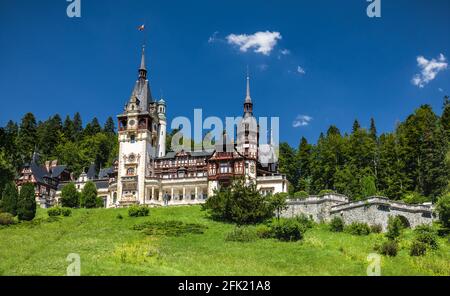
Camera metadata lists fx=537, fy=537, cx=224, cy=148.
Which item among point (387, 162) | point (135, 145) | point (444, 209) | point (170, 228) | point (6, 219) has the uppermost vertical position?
point (135, 145)

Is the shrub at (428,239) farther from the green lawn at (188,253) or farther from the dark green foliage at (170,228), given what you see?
the dark green foliage at (170,228)

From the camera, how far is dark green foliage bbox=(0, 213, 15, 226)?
56.8m

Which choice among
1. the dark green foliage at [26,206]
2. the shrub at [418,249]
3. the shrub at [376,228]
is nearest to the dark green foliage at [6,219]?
the dark green foliage at [26,206]

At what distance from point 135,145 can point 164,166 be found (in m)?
5.54

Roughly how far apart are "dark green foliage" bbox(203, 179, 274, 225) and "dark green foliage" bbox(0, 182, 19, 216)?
23.1 metres

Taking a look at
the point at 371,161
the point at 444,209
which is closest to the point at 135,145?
the point at 371,161

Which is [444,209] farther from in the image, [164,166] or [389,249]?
[164,166]

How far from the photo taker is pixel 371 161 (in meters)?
77.0

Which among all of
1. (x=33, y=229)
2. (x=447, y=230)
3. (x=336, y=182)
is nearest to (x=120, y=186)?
(x=33, y=229)

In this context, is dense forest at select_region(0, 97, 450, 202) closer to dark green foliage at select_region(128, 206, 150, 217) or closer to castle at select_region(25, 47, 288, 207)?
castle at select_region(25, 47, 288, 207)

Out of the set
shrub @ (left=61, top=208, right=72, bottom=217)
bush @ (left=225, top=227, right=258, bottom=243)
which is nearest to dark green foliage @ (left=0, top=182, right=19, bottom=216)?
shrub @ (left=61, top=208, right=72, bottom=217)

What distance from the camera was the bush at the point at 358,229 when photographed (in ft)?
169
